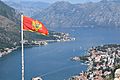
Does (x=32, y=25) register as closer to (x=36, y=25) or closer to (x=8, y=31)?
(x=36, y=25)

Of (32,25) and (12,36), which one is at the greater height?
(32,25)

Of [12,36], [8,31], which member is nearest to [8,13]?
[8,31]

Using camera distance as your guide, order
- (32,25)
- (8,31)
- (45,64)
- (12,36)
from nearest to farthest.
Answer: (32,25)
(45,64)
(12,36)
(8,31)

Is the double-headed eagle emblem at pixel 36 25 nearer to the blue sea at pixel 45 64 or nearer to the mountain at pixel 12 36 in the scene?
the blue sea at pixel 45 64

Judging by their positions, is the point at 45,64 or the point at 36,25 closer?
the point at 36,25

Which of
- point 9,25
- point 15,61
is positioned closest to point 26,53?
point 15,61

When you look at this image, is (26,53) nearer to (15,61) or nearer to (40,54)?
(40,54)

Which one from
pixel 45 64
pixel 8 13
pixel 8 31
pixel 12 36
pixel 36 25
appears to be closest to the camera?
pixel 36 25

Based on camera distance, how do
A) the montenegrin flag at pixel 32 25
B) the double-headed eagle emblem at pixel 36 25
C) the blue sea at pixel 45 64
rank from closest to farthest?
the montenegrin flag at pixel 32 25 < the double-headed eagle emblem at pixel 36 25 < the blue sea at pixel 45 64

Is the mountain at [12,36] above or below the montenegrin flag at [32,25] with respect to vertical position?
below

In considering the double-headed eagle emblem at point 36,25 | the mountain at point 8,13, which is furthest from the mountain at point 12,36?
the double-headed eagle emblem at point 36,25

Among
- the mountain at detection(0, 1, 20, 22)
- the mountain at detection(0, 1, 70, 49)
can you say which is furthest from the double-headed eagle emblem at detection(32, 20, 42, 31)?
the mountain at detection(0, 1, 20, 22)
